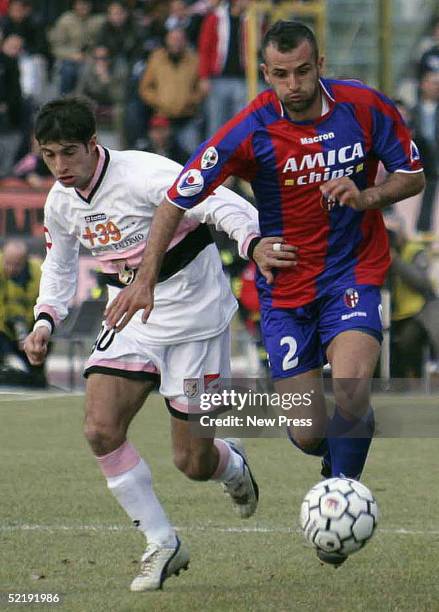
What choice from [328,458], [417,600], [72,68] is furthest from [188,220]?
[72,68]

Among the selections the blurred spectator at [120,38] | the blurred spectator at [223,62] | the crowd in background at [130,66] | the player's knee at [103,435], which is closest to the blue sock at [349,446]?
the player's knee at [103,435]

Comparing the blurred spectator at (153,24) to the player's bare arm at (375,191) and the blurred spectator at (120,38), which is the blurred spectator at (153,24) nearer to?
the blurred spectator at (120,38)

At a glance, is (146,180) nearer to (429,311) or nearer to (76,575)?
(76,575)

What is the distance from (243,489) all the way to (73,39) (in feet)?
43.7

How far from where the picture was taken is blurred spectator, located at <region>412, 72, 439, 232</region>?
1677 centimetres

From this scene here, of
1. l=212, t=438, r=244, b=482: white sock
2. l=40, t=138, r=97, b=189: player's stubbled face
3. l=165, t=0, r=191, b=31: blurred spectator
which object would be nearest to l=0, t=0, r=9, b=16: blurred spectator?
l=165, t=0, r=191, b=31: blurred spectator

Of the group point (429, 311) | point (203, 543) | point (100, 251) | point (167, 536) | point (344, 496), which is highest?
point (100, 251)

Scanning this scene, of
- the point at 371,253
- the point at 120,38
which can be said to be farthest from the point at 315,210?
the point at 120,38

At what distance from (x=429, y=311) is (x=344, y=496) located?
26.8 feet

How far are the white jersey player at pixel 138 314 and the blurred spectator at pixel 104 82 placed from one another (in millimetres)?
12783

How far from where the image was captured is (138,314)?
6871 mm

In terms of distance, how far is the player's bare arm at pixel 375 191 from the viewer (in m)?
6.03

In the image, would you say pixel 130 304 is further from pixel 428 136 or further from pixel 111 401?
pixel 428 136

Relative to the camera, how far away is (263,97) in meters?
6.57
